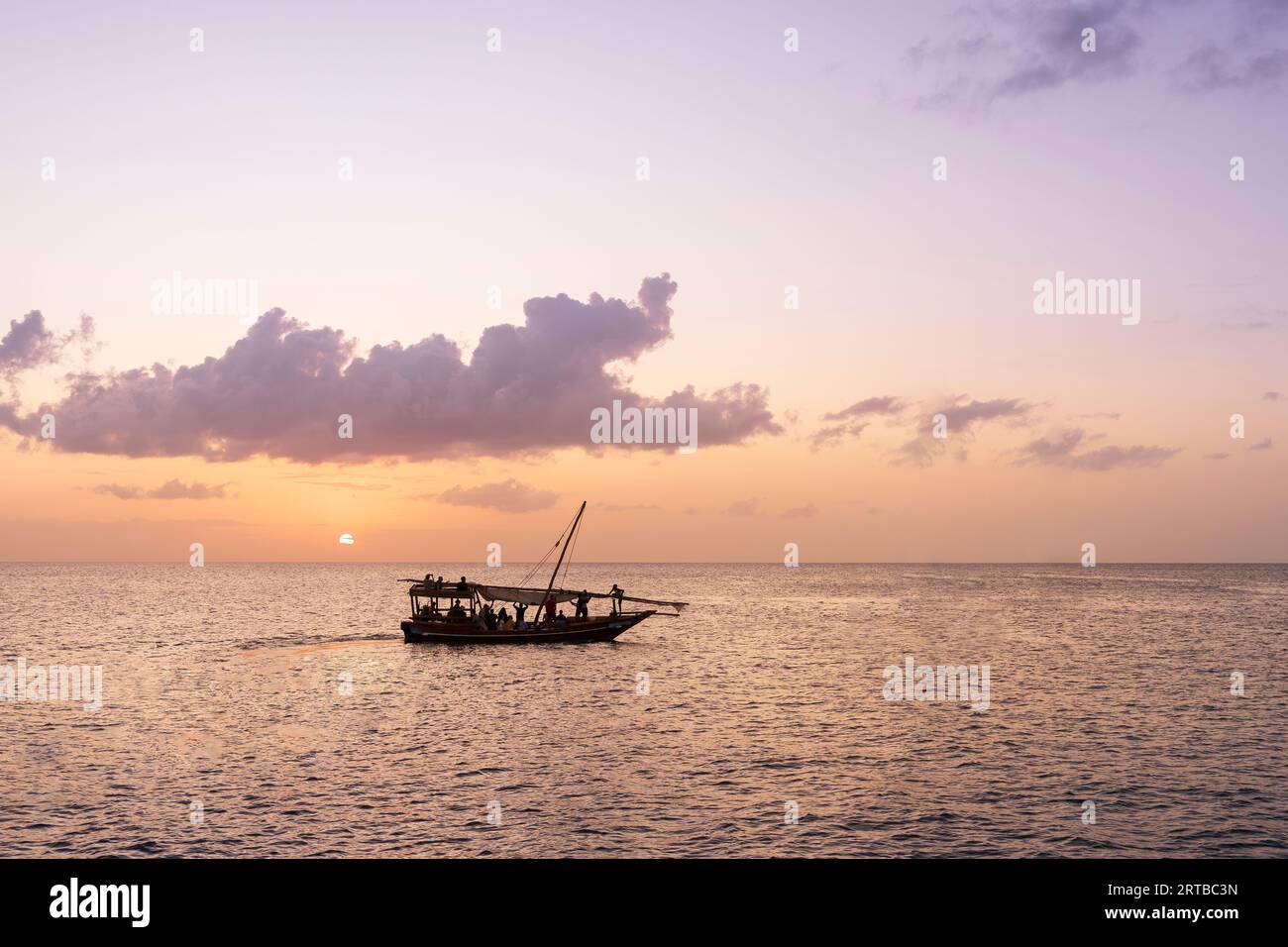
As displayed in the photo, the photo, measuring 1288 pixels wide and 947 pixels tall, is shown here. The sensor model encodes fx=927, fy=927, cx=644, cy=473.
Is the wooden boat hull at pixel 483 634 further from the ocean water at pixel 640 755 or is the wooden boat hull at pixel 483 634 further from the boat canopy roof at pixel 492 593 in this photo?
the boat canopy roof at pixel 492 593

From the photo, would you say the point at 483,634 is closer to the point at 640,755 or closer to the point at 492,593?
the point at 492,593

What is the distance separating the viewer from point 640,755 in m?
41.8

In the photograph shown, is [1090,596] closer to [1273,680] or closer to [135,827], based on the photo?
[1273,680]

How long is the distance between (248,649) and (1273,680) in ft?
280

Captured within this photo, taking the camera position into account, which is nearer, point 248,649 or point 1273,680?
point 1273,680

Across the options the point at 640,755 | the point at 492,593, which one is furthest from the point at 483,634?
the point at 640,755

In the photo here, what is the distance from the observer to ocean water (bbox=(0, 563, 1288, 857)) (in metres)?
29.6

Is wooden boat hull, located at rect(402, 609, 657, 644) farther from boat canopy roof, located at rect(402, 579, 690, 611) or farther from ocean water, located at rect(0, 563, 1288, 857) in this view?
→ boat canopy roof, located at rect(402, 579, 690, 611)

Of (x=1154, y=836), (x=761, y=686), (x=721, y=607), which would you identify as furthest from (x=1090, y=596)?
(x=1154, y=836)

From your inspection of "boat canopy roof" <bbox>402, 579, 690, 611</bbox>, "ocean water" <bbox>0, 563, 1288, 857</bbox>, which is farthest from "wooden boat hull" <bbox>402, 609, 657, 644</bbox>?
"boat canopy roof" <bbox>402, 579, 690, 611</bbox>
